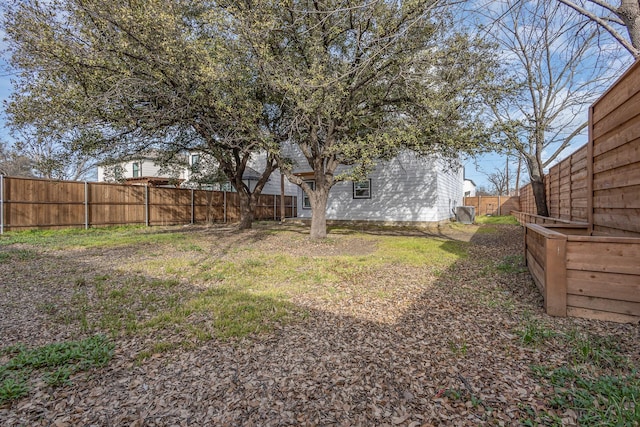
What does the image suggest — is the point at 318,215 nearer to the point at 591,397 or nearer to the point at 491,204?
the point at 591,397

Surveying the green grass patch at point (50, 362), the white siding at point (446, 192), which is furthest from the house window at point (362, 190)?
the green grass patch at point (50, 362)

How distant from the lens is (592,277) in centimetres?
311

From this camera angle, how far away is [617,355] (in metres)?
2.42

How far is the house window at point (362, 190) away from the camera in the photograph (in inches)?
584

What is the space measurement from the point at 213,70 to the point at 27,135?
17.5 ft

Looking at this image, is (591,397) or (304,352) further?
(304,352)

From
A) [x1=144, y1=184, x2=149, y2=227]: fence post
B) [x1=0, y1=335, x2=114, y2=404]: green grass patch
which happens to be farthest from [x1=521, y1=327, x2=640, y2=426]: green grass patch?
[x1=144, y1=184, x2=149, y2=227]: fence post

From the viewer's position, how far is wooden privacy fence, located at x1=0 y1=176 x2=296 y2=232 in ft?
33.3

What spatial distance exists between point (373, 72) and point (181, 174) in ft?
45.9

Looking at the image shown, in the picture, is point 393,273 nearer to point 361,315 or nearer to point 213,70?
point 361,315

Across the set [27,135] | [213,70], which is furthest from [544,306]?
[27,135]

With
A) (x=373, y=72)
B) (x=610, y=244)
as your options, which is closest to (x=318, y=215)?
(x=373, y=72)

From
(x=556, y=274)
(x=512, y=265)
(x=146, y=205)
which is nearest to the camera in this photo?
Result: (x=556, y=274)

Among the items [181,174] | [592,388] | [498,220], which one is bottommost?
[592,388]
